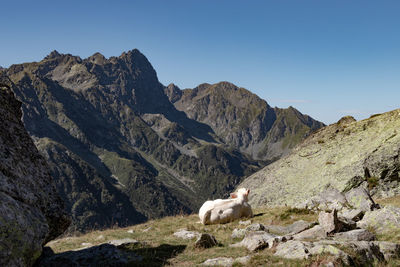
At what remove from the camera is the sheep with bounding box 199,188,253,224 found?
66.1 feet

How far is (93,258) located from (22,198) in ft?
12.3

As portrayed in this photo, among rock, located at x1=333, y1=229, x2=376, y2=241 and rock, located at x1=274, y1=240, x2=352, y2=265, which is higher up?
rock, located at x1=274, y1=240, x2=352, y2=265

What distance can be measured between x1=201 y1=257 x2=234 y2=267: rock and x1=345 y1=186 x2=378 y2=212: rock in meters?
9.55

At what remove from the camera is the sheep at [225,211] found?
20.1 m

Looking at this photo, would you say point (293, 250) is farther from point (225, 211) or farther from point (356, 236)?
point (225, 211)

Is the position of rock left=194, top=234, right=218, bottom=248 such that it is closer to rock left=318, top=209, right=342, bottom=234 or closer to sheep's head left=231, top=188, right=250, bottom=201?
rock left=318, top=209, right=342, bottom=234

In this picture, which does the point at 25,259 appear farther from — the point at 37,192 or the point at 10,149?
the point at 10,149

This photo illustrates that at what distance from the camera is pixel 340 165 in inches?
921

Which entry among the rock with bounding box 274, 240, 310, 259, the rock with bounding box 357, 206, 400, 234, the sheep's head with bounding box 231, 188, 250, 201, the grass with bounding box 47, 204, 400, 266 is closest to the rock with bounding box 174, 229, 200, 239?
the grass with bounding box 47, 204, 400, 266

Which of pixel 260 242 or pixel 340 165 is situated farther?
pixel 340 165

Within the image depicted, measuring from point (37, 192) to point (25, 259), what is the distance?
10.7 feet

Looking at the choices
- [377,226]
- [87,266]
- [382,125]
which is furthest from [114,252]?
[382,125]

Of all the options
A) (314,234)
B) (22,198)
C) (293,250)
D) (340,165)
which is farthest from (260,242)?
(340,165)

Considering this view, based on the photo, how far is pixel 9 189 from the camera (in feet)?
34.8
